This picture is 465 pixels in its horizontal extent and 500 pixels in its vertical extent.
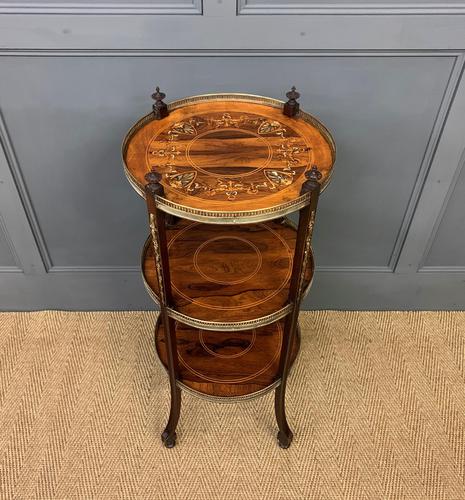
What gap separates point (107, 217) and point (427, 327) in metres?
1.20

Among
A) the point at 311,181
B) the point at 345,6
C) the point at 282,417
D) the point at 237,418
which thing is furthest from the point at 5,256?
the point at 345,6

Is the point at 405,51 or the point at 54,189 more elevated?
the point at 405,51

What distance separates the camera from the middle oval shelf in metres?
1.09

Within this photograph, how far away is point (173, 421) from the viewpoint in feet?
4.46

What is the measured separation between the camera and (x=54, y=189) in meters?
1.45

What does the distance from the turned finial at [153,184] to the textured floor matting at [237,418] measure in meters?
0.88

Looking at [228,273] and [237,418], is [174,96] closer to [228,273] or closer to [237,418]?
[228,273]

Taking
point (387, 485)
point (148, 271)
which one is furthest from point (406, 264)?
point (148, 271)

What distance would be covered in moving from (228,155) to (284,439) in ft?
2.86

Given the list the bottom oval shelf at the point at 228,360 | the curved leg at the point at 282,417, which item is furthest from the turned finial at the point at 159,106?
the curved leg at the point at 282,417

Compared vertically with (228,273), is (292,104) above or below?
above

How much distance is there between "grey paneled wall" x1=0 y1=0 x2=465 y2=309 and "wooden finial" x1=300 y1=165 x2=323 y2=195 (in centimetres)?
46

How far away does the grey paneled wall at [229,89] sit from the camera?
115 cm

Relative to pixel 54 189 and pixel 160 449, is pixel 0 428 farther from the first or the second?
pixel 54 189
